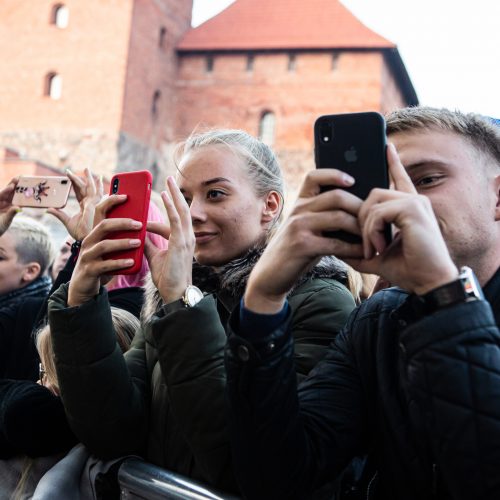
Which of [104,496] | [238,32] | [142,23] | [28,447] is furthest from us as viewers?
[238,32]

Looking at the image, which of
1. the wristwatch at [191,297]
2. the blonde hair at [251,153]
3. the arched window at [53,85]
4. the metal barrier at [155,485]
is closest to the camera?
the metal barrier at [155,485]

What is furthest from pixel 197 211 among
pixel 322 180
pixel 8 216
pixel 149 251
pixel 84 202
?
pixel 8 216

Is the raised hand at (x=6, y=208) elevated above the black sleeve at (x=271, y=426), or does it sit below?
above

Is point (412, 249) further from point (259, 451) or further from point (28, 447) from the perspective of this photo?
point (28, 447)

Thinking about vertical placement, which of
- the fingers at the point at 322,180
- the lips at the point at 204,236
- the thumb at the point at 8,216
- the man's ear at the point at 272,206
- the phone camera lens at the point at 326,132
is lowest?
the thumb at the point at 8,216

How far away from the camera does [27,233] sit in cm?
369

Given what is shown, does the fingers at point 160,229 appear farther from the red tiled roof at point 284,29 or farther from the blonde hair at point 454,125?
the red tiled roof at point 284,29

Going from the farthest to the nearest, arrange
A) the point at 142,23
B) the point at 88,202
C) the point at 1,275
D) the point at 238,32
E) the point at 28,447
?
the point at 238,32, the point at 142,23, the point at 1,275, the point at 88,202, the point at 28,447

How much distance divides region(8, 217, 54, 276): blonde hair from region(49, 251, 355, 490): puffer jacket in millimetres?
1748

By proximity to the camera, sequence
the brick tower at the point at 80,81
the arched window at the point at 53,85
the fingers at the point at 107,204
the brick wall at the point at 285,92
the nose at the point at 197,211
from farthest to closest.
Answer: the brick wall at the point at 285,92
the arched window at the point at 53,85
the brick tower at the point at 80,81
the nose at the point at 197,211
the fingers at the point at 107,204

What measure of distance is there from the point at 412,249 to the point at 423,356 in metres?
0.19

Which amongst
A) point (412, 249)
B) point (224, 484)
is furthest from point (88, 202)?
point (412, 249)

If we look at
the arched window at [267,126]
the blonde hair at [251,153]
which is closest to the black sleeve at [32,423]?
the blonde hair at [251,153]

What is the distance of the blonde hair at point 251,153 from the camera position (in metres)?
2.20
